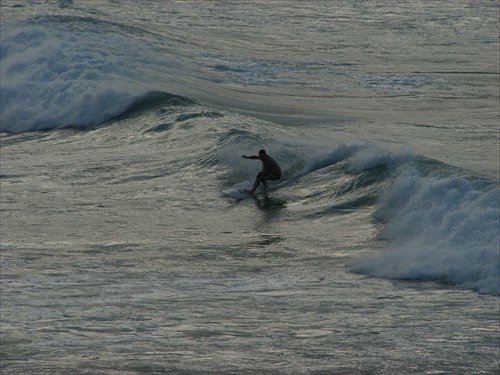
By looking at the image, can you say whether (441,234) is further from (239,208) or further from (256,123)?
(256,123)

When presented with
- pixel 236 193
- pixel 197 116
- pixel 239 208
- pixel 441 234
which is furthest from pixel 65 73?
pixel 441 234

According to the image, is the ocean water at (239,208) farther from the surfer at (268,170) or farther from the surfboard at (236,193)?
the surfer at (268,170)

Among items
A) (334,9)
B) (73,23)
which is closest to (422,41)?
(334,9)

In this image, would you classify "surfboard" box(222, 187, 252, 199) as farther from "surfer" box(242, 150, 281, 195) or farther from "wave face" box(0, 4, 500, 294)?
"wave face" box(0, 4, 500, 294)

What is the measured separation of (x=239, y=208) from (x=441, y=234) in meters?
4.11

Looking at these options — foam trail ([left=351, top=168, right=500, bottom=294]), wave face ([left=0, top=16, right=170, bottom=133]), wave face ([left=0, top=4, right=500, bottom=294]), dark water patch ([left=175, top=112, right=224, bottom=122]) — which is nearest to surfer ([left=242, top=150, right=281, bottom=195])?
wave face ([left=0, top=4, right=500, bottom=294])

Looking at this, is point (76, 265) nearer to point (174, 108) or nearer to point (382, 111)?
point (174, 108)

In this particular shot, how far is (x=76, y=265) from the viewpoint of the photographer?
12.5 metres

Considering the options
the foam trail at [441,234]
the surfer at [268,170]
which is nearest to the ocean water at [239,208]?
the foam trail at [441,234]

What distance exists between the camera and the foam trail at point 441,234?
12016mm

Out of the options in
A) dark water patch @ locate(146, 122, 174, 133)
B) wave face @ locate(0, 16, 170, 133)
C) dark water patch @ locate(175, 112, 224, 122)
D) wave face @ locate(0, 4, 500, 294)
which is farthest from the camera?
wave face @ locate(0, 16, 170, 133)

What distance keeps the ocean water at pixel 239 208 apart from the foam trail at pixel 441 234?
Answer: 0.03 metres

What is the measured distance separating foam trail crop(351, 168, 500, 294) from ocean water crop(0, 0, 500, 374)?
34 mm

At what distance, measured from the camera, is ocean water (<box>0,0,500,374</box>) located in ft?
31.9
